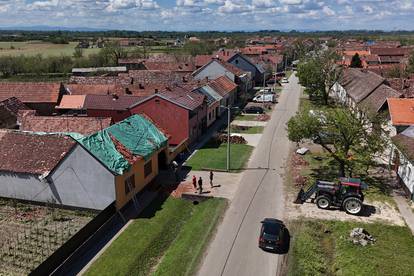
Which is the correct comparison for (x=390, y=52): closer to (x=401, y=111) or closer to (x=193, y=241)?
(x=401, y=111)

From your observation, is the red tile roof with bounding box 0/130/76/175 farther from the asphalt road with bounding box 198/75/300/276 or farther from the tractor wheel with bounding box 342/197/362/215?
the tractor wheel with bounding box 342/197/362/215

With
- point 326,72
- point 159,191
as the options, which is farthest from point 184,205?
point 326,72

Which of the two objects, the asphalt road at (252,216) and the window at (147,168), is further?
the window at (147,168)

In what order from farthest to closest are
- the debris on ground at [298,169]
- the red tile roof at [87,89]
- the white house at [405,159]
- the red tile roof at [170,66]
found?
the red tile roof at [170,66]
the red tile roof at [87,89]
the debris on ground at [298,169]
the white house at [405,159]

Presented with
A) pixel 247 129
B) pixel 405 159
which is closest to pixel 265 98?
pixel 247 129

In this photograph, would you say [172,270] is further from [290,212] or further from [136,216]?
[290,212]

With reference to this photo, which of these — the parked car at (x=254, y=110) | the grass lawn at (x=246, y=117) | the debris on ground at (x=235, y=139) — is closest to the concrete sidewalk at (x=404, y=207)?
the debris on ground at (x=235, y=139)

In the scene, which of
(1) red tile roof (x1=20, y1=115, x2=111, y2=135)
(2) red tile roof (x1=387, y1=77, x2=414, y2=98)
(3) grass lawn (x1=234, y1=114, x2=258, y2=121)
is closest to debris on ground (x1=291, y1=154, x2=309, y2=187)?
(2) red tile roof (x1=387, y1=77, x2=414, y2=98)

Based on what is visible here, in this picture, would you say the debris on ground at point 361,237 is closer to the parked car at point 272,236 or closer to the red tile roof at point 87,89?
the parked car at point 272,236
